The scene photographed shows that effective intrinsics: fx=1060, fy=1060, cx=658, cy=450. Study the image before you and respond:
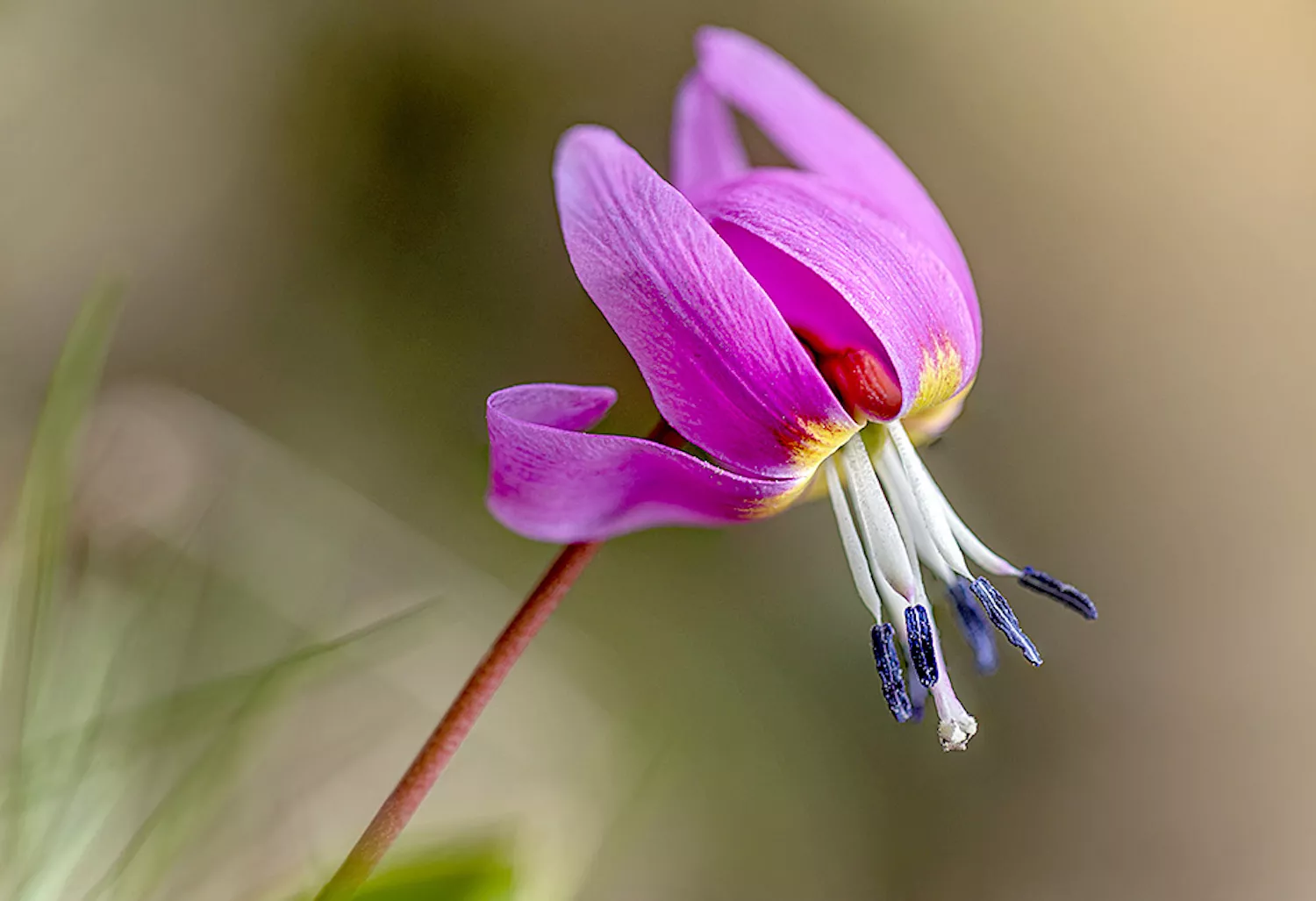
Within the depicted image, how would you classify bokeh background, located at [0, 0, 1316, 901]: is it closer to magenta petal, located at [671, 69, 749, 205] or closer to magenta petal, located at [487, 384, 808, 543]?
magenta petal, located at [671, 69, 749, 205]

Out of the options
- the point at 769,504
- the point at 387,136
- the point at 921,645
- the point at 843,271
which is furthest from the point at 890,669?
the point at 387,136

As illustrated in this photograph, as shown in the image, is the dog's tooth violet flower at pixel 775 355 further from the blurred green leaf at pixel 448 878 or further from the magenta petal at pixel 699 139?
the blurred green leaf at pixel 448 878

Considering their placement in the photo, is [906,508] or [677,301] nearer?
[677,301]

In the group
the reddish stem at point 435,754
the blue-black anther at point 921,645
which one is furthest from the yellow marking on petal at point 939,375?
the reddish stem at point 435,754

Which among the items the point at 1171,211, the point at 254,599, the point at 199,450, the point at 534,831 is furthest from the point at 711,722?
the point at 1171,211

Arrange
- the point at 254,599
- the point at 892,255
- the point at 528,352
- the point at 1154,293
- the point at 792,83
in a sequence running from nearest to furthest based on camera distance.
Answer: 1. the point at 892,255
2. the point at 792,83
3. the point at 254,599
4. the point at 528,352
5. the point at 1154,293

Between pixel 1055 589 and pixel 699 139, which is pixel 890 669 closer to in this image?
pixel 1055 589

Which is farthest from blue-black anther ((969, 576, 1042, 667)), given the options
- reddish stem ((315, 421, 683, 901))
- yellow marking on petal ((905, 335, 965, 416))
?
reddish stem ((315, 421, 683, 901))

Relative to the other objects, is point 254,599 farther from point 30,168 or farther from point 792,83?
point 792,83
